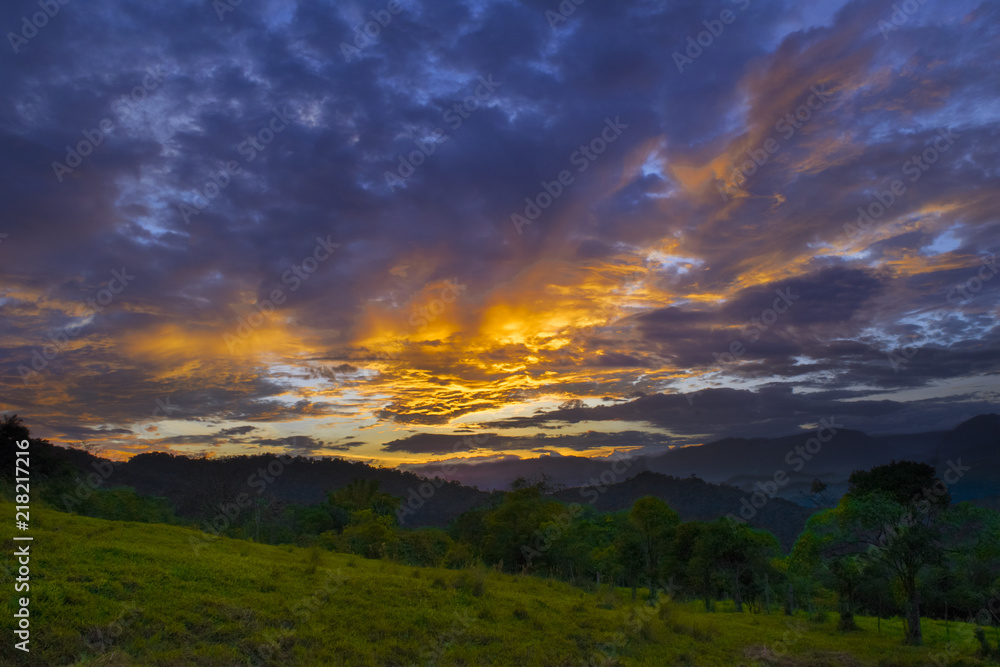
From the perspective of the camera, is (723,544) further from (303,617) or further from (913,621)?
(303,617)

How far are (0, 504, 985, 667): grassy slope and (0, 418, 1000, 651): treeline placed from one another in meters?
6.57

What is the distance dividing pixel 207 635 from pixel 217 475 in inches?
2858

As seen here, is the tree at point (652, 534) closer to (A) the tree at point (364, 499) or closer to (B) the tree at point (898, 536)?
(B) the tree at point (898, 536)

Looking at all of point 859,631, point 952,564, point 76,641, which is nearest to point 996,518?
point 952,564

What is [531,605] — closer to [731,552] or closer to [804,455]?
[804,455]

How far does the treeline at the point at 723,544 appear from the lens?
29.3 metres

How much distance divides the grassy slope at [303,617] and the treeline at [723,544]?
6.57 m

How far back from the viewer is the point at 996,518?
30094mm

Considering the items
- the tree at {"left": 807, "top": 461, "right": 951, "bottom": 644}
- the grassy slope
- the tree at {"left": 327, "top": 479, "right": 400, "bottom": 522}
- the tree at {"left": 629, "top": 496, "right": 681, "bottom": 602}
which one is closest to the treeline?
the tree at {"left": 807, "top": 461, "right": 951, "bottom": 644}

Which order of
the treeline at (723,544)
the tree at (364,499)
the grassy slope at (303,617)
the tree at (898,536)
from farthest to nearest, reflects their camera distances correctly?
the tree at (364,499) → the treeline at (723,544) → the tree at (898,536) → the grassy slope at (303,617)

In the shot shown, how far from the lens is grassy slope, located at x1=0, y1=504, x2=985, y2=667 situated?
11.9 metres

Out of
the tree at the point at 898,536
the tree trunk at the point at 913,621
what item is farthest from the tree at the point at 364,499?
the tree trunk at the point at 913,621

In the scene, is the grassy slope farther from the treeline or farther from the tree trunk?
the treeline

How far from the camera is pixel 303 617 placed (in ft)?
48.5
